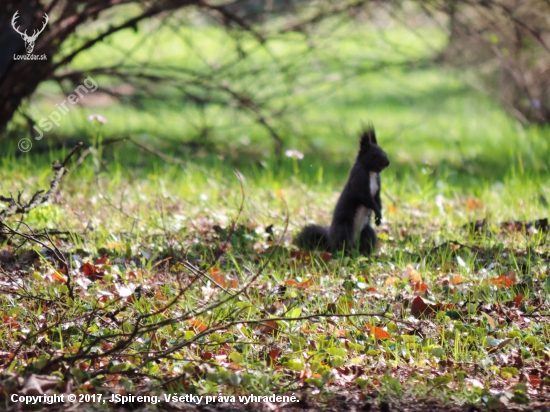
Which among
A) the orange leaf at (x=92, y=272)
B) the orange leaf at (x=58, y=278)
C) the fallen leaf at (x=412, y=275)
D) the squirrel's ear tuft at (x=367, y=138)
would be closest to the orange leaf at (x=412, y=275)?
the fallen leaf at (x=412, y=275)

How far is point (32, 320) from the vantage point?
3.30 meters

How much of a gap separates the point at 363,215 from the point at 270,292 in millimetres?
1138

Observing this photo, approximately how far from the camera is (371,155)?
456cm

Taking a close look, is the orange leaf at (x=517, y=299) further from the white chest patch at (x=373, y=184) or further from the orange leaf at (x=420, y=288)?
the white chest patch at (x=373, y=184)

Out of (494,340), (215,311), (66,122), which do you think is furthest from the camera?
(66,122)

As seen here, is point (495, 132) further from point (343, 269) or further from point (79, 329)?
point (79, 329)

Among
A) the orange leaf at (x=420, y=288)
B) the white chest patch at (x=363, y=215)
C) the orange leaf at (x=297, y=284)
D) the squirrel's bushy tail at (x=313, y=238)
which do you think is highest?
the white chest patch at (x=363, y=215)

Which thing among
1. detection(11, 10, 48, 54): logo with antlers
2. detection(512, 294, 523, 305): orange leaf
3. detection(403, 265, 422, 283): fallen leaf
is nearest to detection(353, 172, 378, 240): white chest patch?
detection(403, 265, 422, 283): fallen leaf

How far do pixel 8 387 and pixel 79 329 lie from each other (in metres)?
0.72

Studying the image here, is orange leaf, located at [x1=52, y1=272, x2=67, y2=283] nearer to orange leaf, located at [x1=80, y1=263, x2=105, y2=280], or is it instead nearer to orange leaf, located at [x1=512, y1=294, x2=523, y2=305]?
orange leaf, located at [x1=80, y1=263, x2=105, y2=280]

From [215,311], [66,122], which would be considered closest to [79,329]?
[215,311]

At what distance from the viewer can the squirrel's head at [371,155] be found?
453cm

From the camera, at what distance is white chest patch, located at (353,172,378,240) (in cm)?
459

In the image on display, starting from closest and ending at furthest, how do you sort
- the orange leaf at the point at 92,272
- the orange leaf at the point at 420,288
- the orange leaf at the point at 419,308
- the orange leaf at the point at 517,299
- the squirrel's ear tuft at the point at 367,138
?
the orange leaf at the point at 419,308
the orange leaf at the point at 517,299
the orange leaf at the point at 420,288
the orange leaf at the point at 92,272
the squirrel's ear tuft at the point at 367,138
